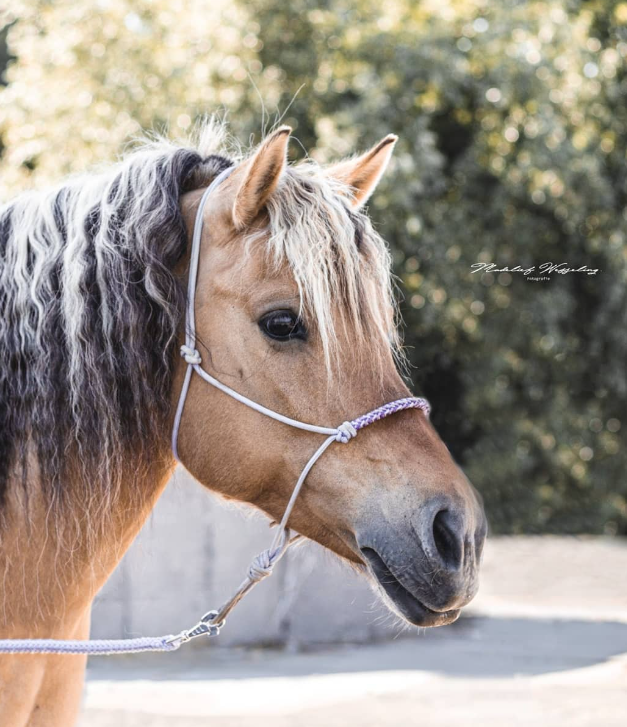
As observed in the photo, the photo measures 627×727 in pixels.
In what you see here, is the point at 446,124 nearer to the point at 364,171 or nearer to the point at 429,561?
the point at 364,171

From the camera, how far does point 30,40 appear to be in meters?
9.12

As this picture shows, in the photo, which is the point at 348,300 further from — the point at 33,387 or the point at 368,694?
the point at 368,694

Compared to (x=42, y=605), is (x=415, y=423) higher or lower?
higher

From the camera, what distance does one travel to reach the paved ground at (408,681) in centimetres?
576

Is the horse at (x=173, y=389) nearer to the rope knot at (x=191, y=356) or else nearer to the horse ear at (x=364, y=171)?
the rope knot at (x=191, y=356)

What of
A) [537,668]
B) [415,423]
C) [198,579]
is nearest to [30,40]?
[198,579]

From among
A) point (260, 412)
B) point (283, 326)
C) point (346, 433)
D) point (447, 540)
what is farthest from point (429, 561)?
point (283, 326)

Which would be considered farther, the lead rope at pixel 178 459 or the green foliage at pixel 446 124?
the green foliage at pixel 446 124

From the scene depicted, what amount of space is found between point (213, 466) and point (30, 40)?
8.64 metres

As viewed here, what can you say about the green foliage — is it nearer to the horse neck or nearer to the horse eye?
the horse eye

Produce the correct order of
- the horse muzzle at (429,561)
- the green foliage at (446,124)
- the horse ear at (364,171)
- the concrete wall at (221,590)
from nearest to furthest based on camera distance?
1. the horse muzzle at (429,561)
2. the horse ear at (364,171)
3. the concrete wall at (221,590)
4. the green foliage at (446,124)

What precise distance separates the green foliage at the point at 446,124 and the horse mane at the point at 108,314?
5.78 metres

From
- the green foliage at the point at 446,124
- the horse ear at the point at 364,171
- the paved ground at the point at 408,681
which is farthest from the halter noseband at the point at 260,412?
the green foliage at the point at 446,124

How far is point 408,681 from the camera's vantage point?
6.78m
